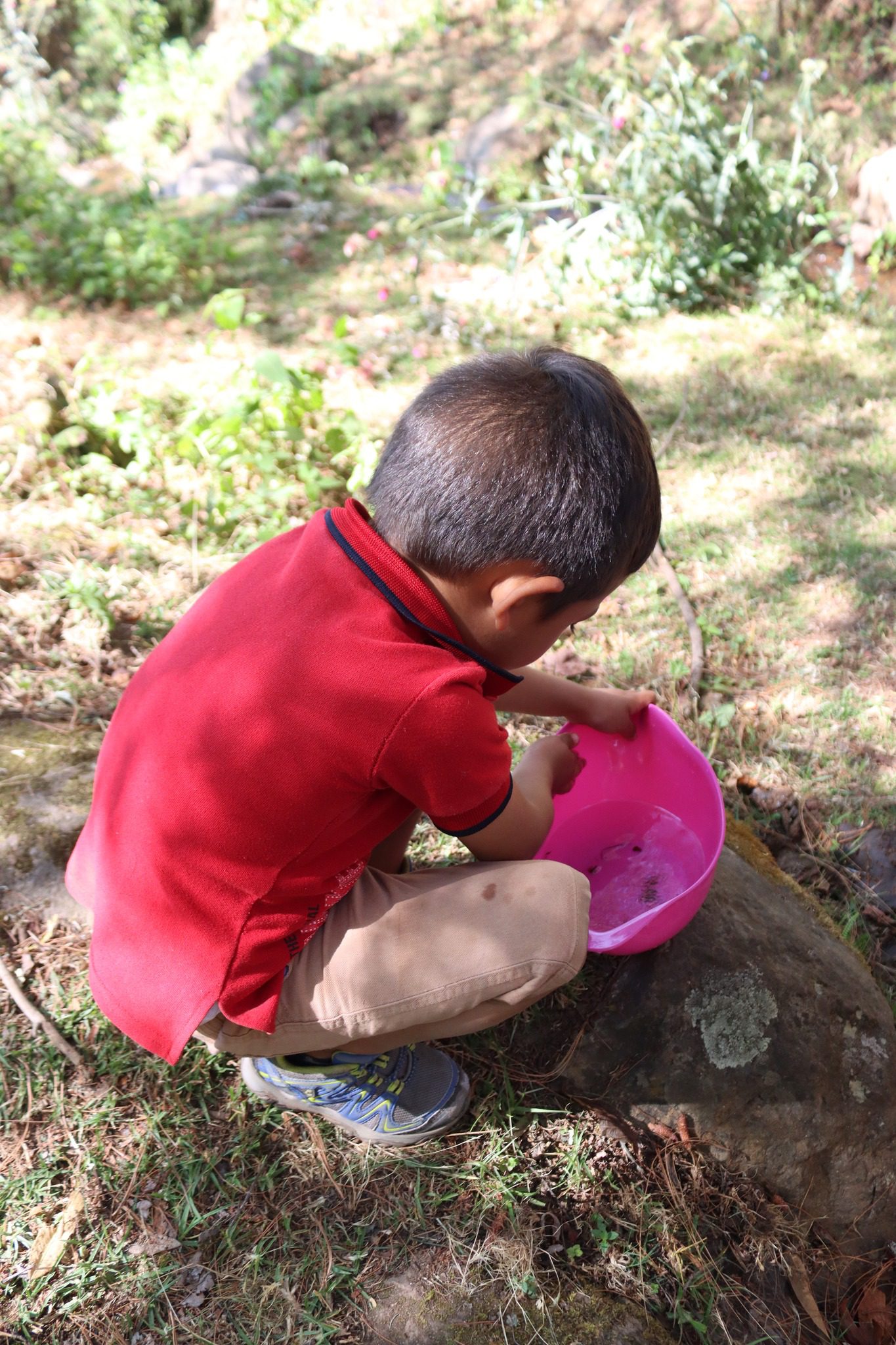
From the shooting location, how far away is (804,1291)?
65.9 inches

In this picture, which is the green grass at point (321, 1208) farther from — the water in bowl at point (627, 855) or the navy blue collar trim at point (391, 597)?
the navy blue collar trim at point (391, 597)

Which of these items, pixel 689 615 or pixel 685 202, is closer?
pixel 689 615

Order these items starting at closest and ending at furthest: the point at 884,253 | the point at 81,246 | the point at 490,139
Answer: the point at 884,253, the point at 81,246, the point at 490,139

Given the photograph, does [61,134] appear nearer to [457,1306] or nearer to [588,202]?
[588,202]

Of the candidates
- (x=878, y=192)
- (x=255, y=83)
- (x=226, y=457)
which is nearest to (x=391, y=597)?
(x=226, y=457)

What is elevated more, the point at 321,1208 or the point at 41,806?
the point at 41,806

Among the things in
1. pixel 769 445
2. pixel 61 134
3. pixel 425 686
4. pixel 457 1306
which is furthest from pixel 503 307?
pixel 61 134

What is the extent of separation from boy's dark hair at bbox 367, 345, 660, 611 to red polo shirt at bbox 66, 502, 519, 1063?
8 centimetres

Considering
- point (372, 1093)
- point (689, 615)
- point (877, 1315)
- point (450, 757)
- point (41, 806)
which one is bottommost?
point (877, 1315)

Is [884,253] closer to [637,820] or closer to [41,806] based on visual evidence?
[637,820]

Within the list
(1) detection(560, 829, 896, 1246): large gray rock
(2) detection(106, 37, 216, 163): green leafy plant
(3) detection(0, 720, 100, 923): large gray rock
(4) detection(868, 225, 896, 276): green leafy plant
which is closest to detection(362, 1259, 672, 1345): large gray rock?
(1) detection(560, 829, 896, 1246): large gray rock

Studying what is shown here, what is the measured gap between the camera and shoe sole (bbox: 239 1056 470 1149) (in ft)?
5.47

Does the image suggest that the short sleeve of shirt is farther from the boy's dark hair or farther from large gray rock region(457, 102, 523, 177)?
large gray rock region(457, 102, 523, 177)

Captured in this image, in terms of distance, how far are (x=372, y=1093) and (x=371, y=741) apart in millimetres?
733
